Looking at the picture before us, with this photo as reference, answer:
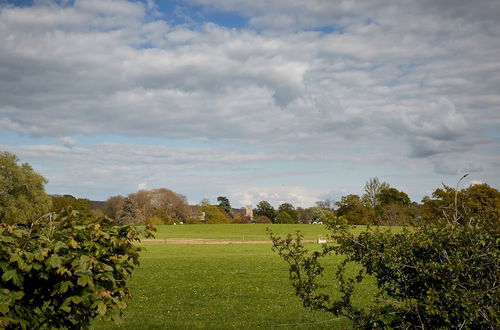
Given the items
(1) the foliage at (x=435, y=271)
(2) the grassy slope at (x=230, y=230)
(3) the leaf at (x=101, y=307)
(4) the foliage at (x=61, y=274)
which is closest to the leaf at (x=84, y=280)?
(4) the foliage at (x=61, y=274)

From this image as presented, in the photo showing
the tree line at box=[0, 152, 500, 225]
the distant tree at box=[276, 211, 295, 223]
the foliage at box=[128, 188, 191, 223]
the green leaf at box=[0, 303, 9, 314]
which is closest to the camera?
the green leaf at box=[0, 303, 9, 314]

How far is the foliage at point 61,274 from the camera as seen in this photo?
5.34 metres

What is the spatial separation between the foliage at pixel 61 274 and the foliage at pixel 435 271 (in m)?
2.96

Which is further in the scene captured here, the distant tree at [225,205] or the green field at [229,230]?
the distant tree at [225,205]

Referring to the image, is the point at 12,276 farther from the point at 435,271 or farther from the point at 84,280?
the point at 435,271

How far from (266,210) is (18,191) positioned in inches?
3203

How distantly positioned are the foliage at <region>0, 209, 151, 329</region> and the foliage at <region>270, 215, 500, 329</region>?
2.96m

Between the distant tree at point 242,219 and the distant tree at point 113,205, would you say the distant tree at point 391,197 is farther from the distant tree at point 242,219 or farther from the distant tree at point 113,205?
the distant tree at point 113,205

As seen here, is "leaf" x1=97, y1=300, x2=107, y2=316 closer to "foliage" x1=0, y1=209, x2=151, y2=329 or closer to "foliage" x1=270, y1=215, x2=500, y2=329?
"foliage" x1=0, y1=209, x2=151, y2=329

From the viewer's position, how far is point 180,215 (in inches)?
4929

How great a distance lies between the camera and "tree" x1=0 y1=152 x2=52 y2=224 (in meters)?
74.5

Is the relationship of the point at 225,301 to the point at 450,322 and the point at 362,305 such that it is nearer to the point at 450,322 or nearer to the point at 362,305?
the point at 362,305

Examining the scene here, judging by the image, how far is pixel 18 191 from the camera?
251 ft

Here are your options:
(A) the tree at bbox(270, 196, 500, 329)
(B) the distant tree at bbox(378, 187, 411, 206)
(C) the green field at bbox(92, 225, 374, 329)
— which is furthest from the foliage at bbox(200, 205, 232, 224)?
(A) the tree at bbox(270, 196, 500, 329)
